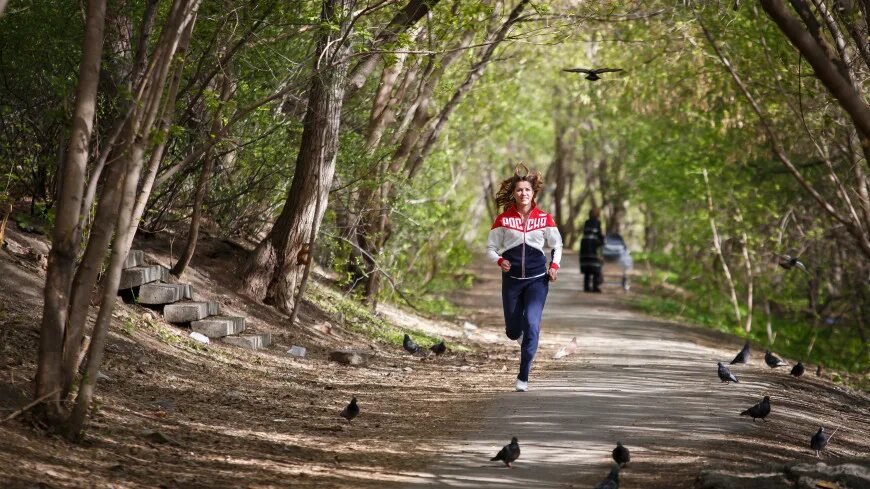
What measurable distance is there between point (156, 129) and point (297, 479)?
2578 millimetres

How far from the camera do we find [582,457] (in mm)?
8547

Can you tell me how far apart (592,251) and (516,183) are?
61.4 feet

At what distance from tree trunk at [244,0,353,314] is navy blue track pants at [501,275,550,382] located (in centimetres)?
441

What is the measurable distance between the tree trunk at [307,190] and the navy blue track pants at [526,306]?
441cm

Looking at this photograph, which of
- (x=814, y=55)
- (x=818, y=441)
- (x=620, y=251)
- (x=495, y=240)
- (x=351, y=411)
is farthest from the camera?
(x=620, y=251)

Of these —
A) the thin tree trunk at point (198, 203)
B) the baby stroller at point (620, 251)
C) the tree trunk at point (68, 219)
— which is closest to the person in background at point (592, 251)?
the baby stroller at point (620, 251)

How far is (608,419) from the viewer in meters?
10.3

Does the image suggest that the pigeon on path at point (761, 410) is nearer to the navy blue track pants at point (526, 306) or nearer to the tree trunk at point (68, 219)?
the navy blue track pants at point (526, 306)

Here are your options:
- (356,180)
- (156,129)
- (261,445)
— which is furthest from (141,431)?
(356,180)

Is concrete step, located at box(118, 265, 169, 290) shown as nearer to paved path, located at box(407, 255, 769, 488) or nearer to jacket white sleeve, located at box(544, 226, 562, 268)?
paved path, located at box(407, 255, 769, 488)

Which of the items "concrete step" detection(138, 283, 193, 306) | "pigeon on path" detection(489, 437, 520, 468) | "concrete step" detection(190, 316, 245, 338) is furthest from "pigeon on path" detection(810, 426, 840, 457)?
"concrete step" detection(138, 283, 193, 306)

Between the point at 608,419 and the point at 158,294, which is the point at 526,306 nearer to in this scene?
the point at 608,419

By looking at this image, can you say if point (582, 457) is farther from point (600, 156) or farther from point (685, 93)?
point (600, 156)

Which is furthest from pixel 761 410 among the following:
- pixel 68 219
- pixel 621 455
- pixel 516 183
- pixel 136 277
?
pixel 136 277
